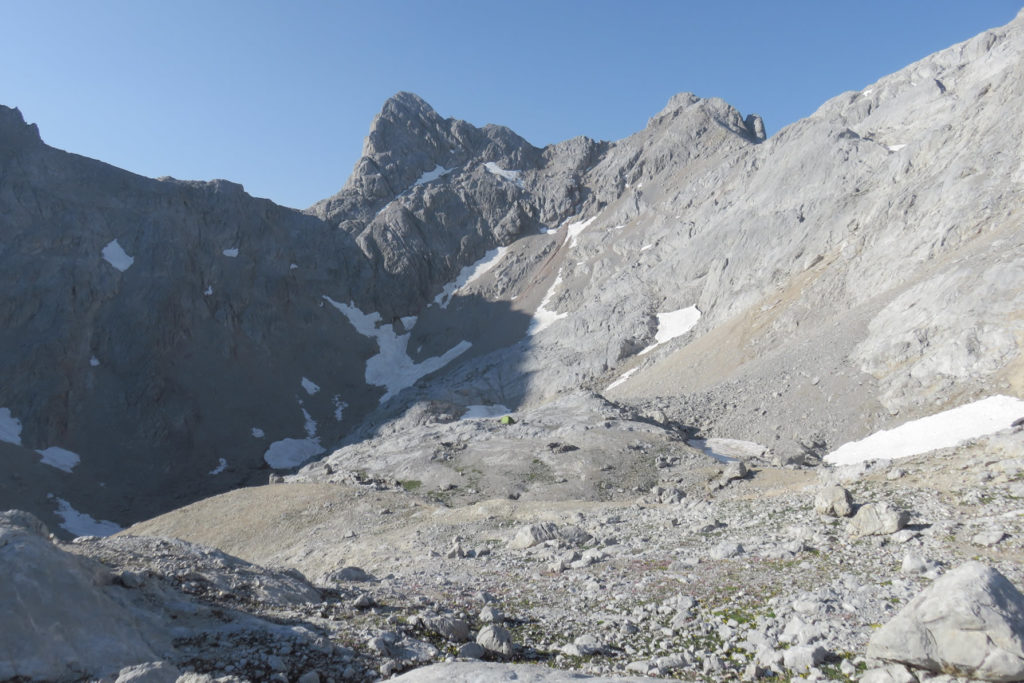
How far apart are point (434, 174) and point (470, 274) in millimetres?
41207

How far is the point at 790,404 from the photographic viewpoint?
5428 cm

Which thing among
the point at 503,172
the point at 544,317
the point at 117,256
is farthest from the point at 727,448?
the point at 503,172

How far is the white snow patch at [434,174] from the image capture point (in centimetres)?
17139

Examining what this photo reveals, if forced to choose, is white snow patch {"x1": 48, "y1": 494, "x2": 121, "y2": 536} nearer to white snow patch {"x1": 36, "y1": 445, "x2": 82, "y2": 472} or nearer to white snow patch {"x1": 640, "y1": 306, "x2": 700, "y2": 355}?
white snow patch {"x1": 36, "y1": 445, "x2": 82, "y2": 472}

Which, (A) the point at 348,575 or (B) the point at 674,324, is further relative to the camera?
(B) the point at 674,324

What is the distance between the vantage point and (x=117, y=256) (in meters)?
109

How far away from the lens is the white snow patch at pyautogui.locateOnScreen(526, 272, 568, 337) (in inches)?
4577

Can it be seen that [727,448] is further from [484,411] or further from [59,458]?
[59,458]

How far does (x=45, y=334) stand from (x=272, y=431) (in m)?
38.0

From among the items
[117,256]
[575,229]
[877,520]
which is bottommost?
[877,520]

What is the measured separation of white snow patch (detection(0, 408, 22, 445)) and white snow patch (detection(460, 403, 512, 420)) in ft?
204

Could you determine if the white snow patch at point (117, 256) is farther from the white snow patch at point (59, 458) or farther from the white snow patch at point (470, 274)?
the white snow patch at point (470, 274)

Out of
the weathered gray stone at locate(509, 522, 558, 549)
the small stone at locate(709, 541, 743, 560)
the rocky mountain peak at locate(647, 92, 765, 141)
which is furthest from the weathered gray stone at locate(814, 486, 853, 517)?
the rocky mountain peak at locate(647, 92, 765, 141)

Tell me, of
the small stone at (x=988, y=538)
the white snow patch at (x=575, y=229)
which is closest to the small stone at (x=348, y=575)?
the small stone at (x=988, y=538)
